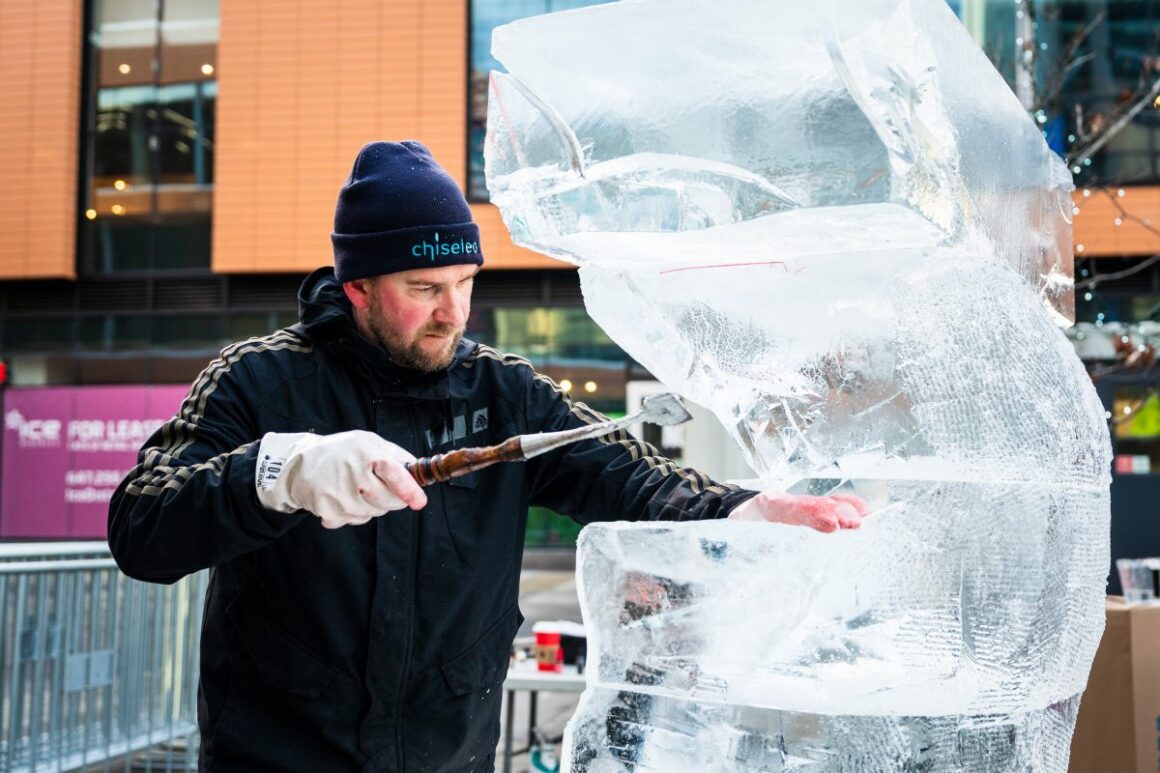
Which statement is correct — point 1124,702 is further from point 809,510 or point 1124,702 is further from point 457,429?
point 457,429

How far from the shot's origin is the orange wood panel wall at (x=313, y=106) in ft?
46.3

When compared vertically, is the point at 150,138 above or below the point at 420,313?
above

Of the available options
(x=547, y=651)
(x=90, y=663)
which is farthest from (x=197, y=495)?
(x=90, y=663)

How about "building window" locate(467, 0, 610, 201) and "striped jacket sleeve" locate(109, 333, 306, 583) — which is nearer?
"striped jacket sleeve" locate(109, 333, 306, 583)

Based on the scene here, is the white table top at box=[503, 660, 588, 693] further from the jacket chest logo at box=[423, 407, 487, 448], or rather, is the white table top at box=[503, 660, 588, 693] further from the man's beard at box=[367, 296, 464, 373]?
the man's beard at box=[367, 296, 464, 373]

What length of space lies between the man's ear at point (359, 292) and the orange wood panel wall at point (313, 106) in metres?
12.0

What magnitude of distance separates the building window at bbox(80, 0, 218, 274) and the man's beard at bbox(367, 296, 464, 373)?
45.9 ft

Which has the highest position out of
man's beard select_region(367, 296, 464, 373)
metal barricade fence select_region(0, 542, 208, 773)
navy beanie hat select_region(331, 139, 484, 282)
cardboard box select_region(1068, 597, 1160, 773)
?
navy beanie hat select_region(331, 139, 484, 282)

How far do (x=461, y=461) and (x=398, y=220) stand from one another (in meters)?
0.66

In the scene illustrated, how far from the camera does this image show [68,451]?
1456 cm

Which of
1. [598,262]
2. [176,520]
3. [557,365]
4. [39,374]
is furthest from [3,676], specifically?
[39,374]

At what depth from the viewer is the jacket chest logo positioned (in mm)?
2004

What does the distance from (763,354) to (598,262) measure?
283 millimetres

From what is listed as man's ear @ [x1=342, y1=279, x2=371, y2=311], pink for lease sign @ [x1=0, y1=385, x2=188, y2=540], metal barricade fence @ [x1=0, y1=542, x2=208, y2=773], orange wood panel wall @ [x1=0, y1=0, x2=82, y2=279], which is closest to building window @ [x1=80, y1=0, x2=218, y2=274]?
orange wood panel wall @ [x1=0, y1=0, x2=82, y2=279]
